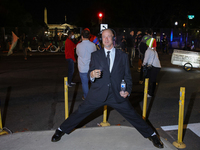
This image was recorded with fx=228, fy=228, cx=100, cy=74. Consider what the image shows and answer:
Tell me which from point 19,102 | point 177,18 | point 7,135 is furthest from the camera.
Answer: point 177,18

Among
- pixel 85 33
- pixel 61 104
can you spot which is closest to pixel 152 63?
pixel 85 33

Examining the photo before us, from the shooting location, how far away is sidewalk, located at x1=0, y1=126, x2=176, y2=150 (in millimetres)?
3857

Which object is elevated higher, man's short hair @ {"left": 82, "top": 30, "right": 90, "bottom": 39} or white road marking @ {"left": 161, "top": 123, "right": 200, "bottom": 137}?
man's short hair @ {"left": 82, "top": 30, "right": 90, "bottom": 39}

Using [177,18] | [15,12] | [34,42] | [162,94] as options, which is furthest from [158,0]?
[162,94]

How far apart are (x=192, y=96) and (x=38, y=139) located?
519 cm

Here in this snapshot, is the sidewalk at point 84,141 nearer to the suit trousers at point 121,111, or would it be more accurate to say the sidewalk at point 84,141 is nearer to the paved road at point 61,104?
the suit trousers at point 121,111

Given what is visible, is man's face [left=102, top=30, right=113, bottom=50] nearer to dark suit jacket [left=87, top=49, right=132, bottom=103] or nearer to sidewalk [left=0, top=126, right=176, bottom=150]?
dark suit jacket [left=87, top=49, right=132, bottom=103]

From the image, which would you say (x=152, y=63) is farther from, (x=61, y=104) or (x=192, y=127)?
(x=61, y=104)

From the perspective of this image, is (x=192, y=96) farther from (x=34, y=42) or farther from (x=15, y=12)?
(x=15, y=12)

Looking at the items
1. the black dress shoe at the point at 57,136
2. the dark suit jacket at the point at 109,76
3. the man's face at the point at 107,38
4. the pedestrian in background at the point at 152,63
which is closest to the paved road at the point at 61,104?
the pedestrian in background at the point at 152,63

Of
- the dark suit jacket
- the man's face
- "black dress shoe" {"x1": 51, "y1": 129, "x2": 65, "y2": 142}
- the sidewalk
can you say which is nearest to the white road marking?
the sidewalk

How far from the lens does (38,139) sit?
4.12 meters

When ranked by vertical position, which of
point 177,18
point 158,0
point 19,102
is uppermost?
point 158,0

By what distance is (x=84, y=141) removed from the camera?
160 inches
